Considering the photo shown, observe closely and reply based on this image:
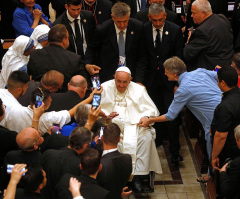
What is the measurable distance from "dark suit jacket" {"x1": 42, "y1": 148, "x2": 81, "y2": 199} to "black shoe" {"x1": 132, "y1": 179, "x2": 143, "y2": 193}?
66.3 inches

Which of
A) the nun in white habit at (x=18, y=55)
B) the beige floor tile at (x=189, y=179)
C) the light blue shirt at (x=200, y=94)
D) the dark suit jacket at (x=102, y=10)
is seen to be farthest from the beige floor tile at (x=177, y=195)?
the dark suit jacket at (x=102, y=10)

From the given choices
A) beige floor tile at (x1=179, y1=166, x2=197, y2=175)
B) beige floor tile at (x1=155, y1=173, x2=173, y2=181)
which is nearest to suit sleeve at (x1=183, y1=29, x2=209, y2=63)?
beige floor tile at (x1=179, y1=166, x2=197, y2=175)

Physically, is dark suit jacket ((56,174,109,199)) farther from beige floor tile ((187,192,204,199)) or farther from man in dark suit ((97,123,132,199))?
beige floor tile ((187,192,204,199))

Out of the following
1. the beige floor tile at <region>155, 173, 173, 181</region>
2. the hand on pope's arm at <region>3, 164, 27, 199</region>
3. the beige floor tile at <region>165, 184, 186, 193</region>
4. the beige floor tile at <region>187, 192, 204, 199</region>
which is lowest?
the beige floor tile at <region>187, 192, 204, 199</region>

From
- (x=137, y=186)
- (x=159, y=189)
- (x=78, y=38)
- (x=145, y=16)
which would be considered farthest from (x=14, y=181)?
(x=145, y=16)

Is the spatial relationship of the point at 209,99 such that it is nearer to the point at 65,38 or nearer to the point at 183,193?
the point at 183,193

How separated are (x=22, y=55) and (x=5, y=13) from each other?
280 centimetres

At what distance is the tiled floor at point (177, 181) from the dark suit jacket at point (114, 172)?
156 centimetres

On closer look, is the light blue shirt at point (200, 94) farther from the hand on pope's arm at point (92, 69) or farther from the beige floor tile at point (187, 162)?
the hand on pope's arm at point (92, 69)

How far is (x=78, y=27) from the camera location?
6.25 m

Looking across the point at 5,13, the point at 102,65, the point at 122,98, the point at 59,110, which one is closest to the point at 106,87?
the point at 122,98

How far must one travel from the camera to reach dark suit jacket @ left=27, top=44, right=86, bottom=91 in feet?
17.5

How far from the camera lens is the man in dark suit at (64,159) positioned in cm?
368

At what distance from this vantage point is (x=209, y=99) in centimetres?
497
